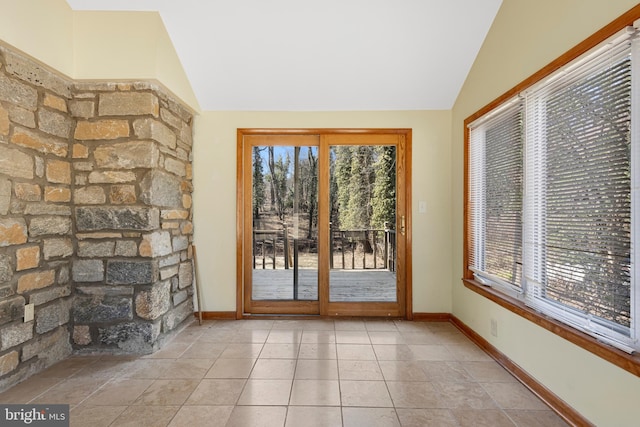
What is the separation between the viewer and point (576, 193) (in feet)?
5.79

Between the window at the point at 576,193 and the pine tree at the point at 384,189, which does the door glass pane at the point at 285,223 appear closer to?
the pine tree at the point at 384,189

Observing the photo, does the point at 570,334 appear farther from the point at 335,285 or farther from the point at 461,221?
the point at 335,285

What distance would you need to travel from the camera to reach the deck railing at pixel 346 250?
358 centimetres

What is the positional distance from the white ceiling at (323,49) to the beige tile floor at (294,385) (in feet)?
7.88

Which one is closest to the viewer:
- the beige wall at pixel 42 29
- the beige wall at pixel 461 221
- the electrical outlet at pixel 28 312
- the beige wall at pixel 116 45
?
the beige wall at pixel 461 221

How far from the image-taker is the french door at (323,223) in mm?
3559

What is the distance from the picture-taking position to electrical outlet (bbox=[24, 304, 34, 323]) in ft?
7.16

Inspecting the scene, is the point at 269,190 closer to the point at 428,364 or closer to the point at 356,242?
the point at 356,242

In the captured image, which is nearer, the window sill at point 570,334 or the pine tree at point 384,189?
the window sill at point 570,334

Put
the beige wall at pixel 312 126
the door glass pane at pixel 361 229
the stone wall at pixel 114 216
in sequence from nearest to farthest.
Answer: the stone wall at pixel 114 216
the beige wall at pixel 312 126
the door glass pane at pixel 361 229

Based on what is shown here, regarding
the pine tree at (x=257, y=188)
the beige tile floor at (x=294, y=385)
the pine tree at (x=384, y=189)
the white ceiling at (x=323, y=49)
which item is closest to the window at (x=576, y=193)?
the beige tile floor at (x=294, y=385)
